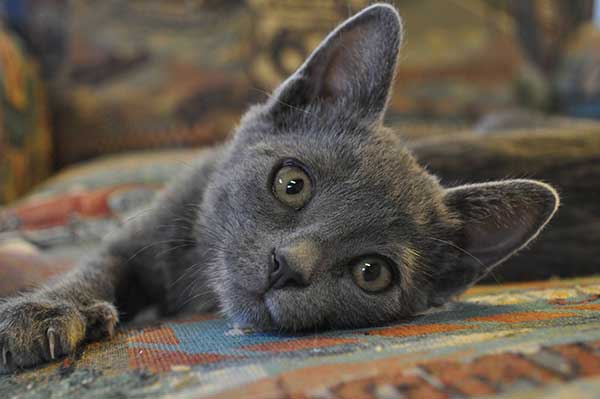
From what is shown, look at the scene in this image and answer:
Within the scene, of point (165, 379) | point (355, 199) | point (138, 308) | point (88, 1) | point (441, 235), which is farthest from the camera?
point (88, 1)

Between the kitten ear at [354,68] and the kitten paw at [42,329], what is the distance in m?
0.69

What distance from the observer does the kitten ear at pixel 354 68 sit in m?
1.34

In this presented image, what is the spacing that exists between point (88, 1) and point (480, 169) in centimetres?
276

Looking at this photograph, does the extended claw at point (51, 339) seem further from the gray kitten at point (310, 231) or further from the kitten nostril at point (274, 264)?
the kitten nostril at point (274, 264)

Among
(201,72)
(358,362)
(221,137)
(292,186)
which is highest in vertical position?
(201,72)

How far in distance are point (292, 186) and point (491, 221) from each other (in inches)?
19.4

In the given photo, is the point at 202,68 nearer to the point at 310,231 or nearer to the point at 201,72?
the point at 201,72

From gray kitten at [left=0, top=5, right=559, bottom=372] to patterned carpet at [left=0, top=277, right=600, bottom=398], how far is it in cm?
8

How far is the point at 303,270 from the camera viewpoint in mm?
1046

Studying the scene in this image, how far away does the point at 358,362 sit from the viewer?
78cm

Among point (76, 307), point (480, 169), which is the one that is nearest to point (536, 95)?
point (480, 169)

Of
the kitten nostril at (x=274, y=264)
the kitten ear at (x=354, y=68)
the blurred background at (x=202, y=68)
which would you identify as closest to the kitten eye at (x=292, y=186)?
the kitten nostril at (x=274, y=264)

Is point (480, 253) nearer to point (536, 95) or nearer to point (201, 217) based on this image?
point (201, 217)

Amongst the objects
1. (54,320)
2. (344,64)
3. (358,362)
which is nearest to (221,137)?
(344,64)
